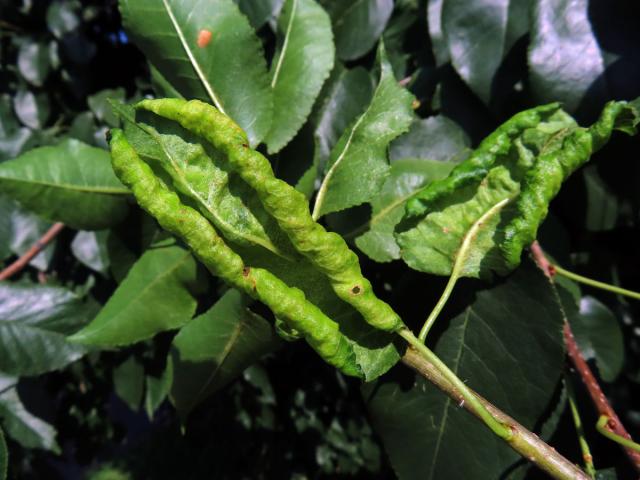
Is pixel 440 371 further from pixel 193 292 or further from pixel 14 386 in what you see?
pixel 14 386

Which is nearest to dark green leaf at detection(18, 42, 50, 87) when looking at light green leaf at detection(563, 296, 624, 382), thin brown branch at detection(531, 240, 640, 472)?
thin brown branch at detection(531, 240, 640, 472)

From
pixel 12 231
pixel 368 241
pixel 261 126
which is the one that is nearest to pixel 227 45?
pixel 261 126

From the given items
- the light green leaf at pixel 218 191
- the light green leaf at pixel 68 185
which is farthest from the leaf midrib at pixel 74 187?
the light green leaf at pixel 218 191

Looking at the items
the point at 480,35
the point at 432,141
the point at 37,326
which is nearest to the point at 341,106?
the point at 432,141

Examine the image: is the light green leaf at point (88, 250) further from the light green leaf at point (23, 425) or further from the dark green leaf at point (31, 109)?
the dark green leaf at point (31, 109)

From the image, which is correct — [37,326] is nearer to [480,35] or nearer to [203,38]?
[203,38]
